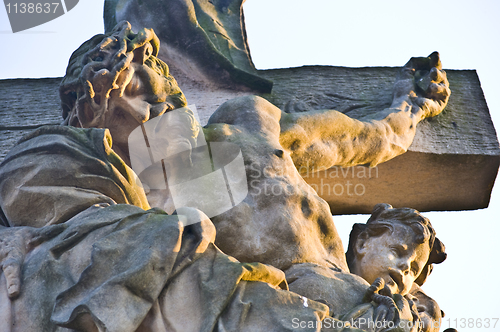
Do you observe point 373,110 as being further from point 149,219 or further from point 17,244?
point 17,244

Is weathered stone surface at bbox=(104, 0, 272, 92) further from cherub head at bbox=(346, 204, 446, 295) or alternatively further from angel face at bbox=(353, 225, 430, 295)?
angel face at bbox=(353, 225, 430, 295)

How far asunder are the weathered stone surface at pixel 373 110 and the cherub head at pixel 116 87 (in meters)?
0.91

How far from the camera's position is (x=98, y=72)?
125 inches

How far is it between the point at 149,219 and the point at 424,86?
2572 millimetres

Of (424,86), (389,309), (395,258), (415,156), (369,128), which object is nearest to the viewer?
(389,309)

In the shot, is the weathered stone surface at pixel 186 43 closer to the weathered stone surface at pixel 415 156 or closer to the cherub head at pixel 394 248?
the weathered stone surface at pixel 415 156

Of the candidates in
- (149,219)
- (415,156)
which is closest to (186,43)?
(415,156)

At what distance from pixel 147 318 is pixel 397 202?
2617 millimetres

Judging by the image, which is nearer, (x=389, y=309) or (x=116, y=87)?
(x=389, y=309)

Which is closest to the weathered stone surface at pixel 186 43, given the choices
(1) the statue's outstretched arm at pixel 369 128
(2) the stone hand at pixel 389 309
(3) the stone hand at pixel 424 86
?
(1) the statue's outstretched arm at pixel 369 128

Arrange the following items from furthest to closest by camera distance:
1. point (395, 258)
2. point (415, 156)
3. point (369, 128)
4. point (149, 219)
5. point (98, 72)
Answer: point (415, 156) < point (369, 128) < point (395, 258) < point (98, 72) < point (149, 219)

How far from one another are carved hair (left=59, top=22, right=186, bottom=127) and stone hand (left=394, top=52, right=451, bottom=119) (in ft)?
5.20

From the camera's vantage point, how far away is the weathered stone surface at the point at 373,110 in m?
4.37

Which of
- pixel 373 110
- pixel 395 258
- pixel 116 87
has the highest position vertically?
pixel 116 87
